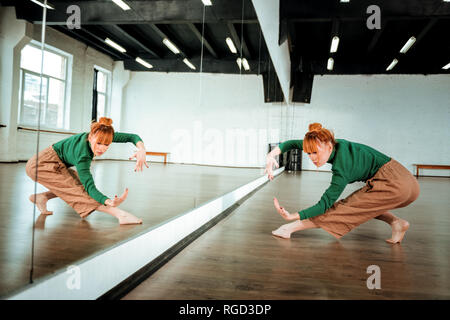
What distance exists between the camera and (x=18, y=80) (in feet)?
2.78

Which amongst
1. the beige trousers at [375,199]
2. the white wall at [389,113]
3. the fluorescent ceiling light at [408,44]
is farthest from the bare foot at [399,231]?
the white wall at [389,113]

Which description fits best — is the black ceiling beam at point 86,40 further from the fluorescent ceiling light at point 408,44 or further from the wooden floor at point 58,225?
the fluorescent ceiling light at point 408,44

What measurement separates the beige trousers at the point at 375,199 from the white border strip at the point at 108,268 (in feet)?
3.10

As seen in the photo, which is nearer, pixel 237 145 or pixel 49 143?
pixel 49 143

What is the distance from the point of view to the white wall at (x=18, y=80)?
Result: 0.80 m

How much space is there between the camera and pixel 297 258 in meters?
1.76

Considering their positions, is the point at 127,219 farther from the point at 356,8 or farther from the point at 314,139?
the point at 356,8

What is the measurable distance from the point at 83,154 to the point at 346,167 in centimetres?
145

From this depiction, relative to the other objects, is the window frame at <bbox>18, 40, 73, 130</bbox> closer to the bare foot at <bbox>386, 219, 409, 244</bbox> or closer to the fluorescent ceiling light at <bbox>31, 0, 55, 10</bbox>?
the fluorescent ceiling light at <bbox>31, 0, 55, 10</bbox>

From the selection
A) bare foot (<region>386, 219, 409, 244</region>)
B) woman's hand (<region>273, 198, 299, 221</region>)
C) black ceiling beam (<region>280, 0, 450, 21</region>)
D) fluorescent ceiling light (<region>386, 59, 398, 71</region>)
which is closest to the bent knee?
woman's hand (<region>273, 198, 299, 221</region>)

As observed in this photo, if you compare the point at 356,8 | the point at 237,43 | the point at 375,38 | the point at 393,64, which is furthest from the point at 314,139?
the point at 393,64
